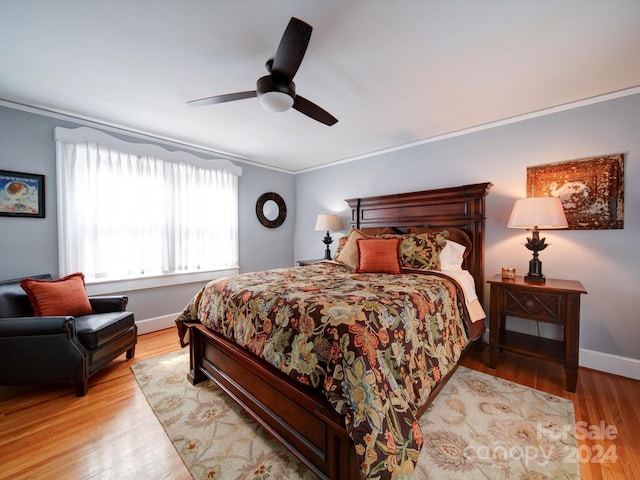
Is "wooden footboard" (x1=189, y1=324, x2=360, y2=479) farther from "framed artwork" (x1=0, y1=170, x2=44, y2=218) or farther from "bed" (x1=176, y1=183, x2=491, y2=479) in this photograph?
"framed artwork" (x1=0, y1=170, x2=44, y2=218)

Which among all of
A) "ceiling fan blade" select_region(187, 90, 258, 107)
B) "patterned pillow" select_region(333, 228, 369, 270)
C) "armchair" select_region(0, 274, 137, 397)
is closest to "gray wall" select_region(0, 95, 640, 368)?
"armchair" select_region(0, 274, 137, 397)

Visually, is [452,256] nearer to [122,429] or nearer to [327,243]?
[327,243]

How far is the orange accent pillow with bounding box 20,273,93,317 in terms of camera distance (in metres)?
2.09

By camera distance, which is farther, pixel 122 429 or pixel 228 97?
pixel 228 97

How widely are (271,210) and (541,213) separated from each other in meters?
3.79

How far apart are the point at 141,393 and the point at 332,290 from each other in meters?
1.78

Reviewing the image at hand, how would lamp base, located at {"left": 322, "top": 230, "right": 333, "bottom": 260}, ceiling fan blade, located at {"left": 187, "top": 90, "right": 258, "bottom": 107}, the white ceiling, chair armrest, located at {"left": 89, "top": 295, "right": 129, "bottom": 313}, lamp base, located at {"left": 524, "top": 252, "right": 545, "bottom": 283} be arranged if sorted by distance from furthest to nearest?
1. lamp base, located at {"left": 322, "top": 230, "right": 333, "bottom": 260}
2. chair armrest, located at {"left": 89, "top": 295, "right": 129, "bottom": 313}
3. lamp base, located at {"left": 524, "top": 252, "right": 545, "bottom": 283}
4. ceiling fan blade, located at {"left": 187, "top": 90, "right": 258, "bottom": 107}
5. the white ceiling

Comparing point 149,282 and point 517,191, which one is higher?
point 517,191

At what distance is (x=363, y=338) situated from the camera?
117 centimetres

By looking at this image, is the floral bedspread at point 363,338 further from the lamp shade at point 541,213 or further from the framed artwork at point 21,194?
the framed artwork at point 21,194

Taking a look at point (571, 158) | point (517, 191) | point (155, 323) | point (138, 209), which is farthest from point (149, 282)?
point (571, 158)

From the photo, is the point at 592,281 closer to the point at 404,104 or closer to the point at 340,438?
the point at 404,104

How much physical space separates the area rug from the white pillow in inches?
42.3

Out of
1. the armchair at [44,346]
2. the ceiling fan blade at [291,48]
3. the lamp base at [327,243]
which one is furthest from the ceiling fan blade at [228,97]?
the lamp base at [327,243]
